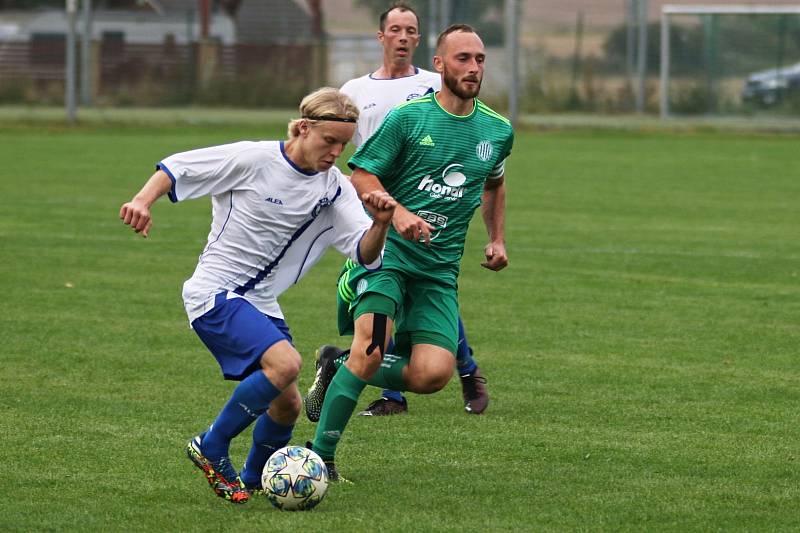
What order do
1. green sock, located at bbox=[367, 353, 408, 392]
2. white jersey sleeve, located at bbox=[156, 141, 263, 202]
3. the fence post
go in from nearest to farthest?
white jersey sleeve, located at bbox=[156, 141, 263, 202] < green sock, located at bbox=[367, 353, 408, 392] < the fence post

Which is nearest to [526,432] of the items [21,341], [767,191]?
[21,341]

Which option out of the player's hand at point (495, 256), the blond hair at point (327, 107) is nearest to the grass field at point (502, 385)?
the player's hand at point (495, 256)

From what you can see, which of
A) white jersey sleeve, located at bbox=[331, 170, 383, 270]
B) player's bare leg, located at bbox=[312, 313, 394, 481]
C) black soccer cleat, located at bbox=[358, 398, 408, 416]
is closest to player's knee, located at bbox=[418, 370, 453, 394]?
player's bare leg, located at bbox=[312, 313, 394, 481]

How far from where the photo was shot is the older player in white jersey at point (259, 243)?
5660mm

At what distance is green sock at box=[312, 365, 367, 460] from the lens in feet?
20.0

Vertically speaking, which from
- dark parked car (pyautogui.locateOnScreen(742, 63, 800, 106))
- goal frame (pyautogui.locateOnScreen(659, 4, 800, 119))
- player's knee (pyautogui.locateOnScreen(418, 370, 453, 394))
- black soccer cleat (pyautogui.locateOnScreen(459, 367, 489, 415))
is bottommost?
black soccer cleat (pyautogui.locateOnScreen(459, 367, 489, 415))

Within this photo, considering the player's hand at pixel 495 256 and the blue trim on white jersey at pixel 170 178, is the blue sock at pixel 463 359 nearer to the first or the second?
the player's hand at pixel 495 256

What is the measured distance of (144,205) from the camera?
17.8 ft

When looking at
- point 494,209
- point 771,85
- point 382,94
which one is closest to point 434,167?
point 494,209

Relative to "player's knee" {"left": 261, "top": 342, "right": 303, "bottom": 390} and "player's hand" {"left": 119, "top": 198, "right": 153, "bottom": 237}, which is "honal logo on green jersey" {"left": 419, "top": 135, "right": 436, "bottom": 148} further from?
"player's hand" {"left": 119, "top": 198, "right": 153, "bottom": 237}

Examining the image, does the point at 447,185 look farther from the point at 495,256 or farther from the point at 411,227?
the point at 411,227

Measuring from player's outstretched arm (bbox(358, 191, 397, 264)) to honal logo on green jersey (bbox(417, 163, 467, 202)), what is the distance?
0.61 m

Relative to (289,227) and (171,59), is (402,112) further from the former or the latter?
(171,59)

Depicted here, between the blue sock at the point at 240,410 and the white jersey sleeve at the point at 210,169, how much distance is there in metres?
0.79
